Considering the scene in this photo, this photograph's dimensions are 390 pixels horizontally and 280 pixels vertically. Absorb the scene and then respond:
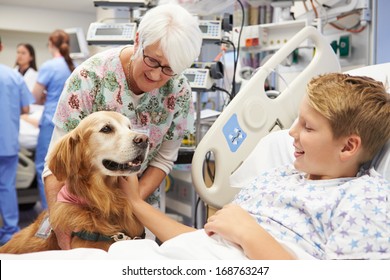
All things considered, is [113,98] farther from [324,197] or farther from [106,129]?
[324,197]

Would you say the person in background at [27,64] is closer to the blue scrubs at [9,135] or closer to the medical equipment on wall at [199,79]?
the blue scrubs at [9,135]

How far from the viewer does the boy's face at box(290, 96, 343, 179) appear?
43.6 inches

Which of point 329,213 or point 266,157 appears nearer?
point 329,213

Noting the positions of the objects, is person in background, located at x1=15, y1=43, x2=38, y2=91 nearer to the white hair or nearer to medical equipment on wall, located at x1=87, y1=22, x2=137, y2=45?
medical equipment on wall, located at x1=87, y1=22, x2=137, y2=45

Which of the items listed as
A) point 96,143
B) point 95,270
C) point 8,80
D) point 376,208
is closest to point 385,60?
point 376,208

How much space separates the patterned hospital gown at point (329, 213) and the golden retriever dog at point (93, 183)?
0.34 m

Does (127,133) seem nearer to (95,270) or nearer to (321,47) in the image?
(95,270)

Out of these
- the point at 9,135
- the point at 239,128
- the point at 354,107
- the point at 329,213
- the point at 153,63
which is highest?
the point at 153,63

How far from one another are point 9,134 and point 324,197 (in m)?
2.28

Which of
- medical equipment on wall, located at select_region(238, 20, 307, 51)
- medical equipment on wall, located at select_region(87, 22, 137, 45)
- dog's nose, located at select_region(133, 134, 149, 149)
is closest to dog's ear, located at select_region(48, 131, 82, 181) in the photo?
dog's nose, located at select_region(133, 134, 149, 149)

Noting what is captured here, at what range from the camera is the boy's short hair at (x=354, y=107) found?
1083 millimetres

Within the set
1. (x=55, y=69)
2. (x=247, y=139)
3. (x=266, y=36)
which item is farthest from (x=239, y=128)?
(x=266, y=36)

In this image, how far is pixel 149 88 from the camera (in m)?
1.27

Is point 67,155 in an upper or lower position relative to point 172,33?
lower
